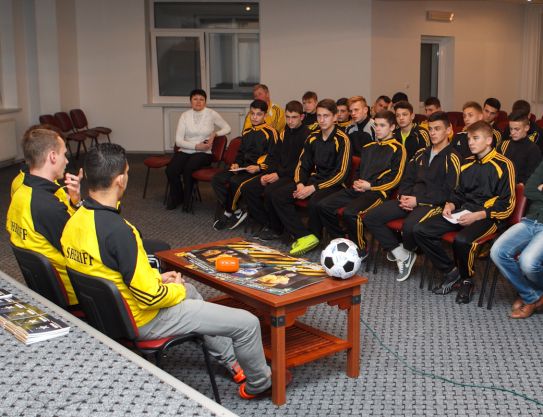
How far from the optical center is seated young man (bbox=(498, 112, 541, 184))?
608 centimetres

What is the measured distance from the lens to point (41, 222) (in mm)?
3412

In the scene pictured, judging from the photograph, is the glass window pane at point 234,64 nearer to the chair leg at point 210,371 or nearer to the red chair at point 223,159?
the red chair at point 223,159

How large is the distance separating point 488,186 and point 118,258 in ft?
9.95

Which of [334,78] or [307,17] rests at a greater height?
[307,17]

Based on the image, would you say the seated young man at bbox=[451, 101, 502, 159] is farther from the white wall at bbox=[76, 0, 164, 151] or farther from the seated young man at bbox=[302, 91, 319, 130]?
the white wall at bbox=[76, 0, 164, 151]

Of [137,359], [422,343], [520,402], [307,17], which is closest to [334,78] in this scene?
[307,17]

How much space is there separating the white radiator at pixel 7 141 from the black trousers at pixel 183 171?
372 centimetres

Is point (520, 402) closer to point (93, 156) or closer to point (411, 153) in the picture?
point (93, 156)

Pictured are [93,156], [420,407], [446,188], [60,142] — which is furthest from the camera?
[446,188]

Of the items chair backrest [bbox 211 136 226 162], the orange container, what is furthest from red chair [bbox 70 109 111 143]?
the orange container

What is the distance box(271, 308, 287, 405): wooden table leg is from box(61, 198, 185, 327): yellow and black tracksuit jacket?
51 centimetres

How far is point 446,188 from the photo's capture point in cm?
537

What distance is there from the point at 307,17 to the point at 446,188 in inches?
298

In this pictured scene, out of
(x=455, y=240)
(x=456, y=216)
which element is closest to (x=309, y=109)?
(x=456, y=216)
